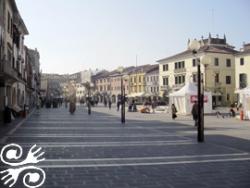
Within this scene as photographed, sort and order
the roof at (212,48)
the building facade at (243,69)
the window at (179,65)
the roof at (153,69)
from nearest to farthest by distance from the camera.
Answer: the building facade at (243,69) < the roof at (212,48) < the window at (179,65) < the roof at (153,69)


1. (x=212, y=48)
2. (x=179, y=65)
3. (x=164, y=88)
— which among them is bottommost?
(x=164, y=88)

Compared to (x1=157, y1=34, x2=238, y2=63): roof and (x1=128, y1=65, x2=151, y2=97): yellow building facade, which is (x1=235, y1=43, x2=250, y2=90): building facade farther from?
(x1=128, y1=65, x2=151, y2=97): yellow building facade

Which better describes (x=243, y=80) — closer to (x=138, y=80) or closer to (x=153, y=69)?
(x=153, y=69)

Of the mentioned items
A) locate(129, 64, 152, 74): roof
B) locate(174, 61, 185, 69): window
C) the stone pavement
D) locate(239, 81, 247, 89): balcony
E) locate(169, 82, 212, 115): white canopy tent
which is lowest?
the stone pavement

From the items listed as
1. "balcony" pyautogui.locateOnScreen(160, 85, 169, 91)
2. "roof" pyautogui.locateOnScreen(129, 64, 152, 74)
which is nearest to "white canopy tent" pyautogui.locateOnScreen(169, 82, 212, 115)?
"balcony" pyautogui.locateOnScreen(160, 85, 169, 91)

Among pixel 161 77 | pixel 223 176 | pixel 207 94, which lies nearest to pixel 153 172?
pixel 223 176

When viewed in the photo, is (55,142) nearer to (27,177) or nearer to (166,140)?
(166,140)

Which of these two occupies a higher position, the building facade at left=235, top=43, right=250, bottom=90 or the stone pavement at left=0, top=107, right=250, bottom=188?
the building facade at left=235, top=43, right=250, bottom=90

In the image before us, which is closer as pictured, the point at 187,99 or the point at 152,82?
the point at 187,99

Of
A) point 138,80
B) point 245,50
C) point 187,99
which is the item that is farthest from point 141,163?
point 138,80

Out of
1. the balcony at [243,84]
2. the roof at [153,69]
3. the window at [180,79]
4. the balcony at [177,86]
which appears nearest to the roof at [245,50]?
the balcony at [243,84]

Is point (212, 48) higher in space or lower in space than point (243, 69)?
higher

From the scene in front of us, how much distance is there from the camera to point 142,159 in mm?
10961

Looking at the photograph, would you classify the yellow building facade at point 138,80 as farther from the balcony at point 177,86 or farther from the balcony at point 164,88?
the balcony at point 177,86
